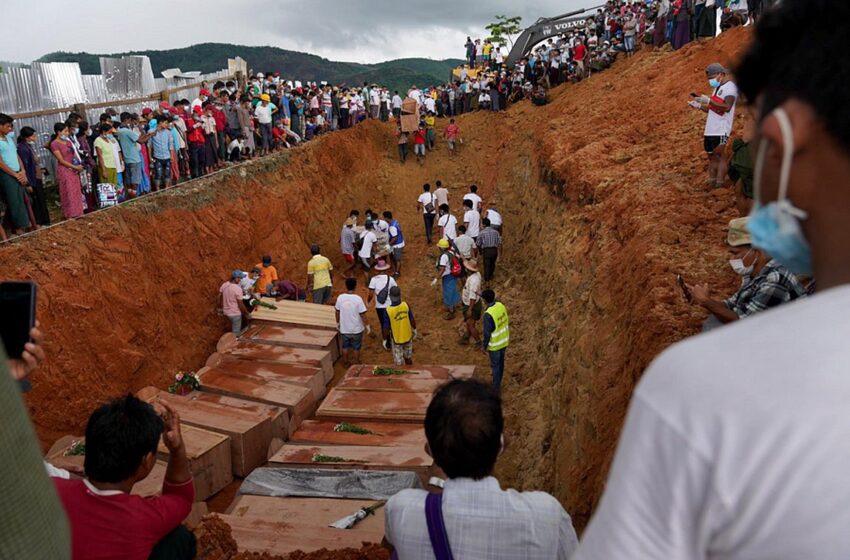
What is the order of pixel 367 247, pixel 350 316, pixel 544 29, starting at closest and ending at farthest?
Result: pixel 350 316 → pixel 367 247 → pixel 544 29

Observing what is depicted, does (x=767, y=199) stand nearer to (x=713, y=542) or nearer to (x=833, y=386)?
(x=833, y=386)

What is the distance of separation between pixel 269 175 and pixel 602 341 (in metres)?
13.4

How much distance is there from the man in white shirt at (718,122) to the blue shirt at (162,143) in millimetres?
11197

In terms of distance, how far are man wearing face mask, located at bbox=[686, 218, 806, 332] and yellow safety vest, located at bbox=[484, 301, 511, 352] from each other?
498 centimetres

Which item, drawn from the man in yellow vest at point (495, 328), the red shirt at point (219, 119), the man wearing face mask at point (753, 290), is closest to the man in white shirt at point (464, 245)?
the man in yellow vest at point (495, 328)

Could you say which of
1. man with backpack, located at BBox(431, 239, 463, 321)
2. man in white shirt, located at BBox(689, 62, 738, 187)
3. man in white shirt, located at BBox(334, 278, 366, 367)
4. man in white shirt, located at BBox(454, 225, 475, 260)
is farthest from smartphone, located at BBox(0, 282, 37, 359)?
man in white shirt, located at BBox(454, 225, 475, 260)

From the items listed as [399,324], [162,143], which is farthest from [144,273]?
[399,324]

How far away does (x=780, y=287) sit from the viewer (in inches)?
157

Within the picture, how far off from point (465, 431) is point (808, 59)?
6.05 ft

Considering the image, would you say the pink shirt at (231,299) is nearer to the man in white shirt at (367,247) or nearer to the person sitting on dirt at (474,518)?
the man in white shirt at (367,247)

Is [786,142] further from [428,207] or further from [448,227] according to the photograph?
[428,207]

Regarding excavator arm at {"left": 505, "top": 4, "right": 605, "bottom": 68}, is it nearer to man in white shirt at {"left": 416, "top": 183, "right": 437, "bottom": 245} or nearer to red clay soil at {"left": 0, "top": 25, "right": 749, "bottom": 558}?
red clay soil at {"left": 0, "top": 25, "right": 749, "bottom": 558}

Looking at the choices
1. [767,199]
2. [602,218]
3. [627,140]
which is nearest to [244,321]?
[602,218]

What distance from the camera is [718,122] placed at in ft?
27.3
